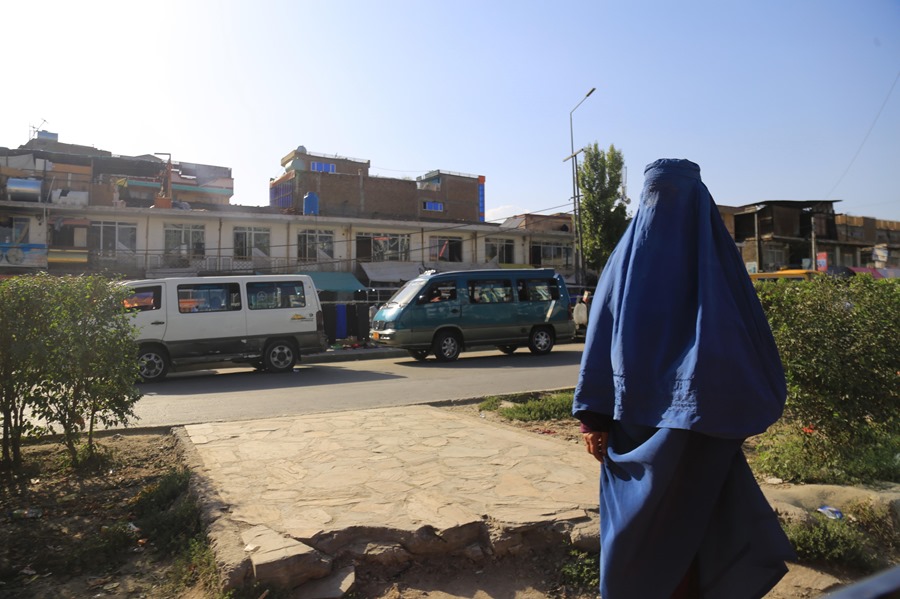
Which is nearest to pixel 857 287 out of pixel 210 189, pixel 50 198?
pixel 50 198

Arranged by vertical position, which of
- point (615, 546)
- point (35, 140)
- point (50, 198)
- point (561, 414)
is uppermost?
point (35, 140)

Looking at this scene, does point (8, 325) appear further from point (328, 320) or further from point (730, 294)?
point (328, 320)

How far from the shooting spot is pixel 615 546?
1940mm

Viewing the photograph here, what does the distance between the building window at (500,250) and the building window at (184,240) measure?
16848 millimetres

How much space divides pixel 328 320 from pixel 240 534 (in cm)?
1605

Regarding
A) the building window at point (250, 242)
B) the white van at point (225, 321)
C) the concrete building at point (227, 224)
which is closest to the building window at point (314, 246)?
the concrete building at point (227, 224)

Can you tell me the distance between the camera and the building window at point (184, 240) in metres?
29.0

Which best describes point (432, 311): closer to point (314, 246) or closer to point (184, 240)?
point (314, 246)

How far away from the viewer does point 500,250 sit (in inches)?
1524

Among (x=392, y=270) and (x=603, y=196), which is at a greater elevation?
(x=603, y=196)

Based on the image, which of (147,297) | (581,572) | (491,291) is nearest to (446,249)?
(491,291)

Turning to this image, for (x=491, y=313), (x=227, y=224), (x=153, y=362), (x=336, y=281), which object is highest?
(x=227, y=224)

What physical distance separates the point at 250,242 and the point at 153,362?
2023cm

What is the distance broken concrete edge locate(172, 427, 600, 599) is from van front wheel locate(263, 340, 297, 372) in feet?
32.0
